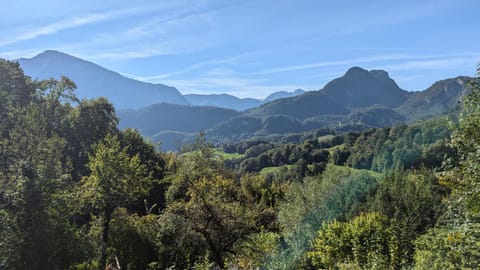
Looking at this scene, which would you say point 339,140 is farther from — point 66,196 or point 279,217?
point 66,196

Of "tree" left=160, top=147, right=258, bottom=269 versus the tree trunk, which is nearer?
"tree" left=160, top=147, right=258, bottom=269

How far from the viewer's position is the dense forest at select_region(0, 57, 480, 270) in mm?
8430

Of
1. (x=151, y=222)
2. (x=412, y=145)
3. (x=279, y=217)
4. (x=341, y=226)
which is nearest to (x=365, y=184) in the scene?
(x=279, y=217)

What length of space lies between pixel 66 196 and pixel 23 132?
5.54m

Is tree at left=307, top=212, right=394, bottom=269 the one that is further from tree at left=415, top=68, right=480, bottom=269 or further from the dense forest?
tree at left=415, top=68, right=480, bottom=269

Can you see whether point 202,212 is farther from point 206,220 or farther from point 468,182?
point 468,182

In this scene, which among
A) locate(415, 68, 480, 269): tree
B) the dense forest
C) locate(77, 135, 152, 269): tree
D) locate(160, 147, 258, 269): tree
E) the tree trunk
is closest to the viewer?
locate(415, 68, 480, 269): tree

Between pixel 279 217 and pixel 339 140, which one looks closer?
pixel 279 217

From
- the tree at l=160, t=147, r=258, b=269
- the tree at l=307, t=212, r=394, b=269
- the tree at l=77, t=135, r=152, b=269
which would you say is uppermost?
the tree at l=77, t=135, r=152, b=269

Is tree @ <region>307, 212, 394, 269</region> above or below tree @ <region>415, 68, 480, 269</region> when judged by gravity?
below

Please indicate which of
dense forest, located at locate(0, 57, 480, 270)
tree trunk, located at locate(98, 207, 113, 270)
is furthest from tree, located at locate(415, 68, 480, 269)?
tree trunk, located at locate(98, 207, 113, 270)

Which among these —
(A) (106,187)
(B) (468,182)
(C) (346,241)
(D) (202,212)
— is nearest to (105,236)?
(A) (106,187)

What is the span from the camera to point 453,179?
7.60 m

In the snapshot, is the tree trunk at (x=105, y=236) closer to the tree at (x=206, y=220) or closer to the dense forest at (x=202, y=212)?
the dense forest at (x=202, y=212)
